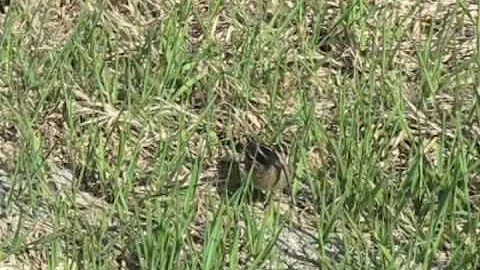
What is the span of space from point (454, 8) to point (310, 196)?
0.95m

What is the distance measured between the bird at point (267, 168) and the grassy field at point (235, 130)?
0.05 metres

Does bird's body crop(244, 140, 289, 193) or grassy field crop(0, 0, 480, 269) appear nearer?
grassy field crop(0, 0, 480, 269)

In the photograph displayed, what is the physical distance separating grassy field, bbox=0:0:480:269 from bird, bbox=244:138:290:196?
55 millimetres

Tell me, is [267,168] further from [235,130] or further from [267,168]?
[235,130]

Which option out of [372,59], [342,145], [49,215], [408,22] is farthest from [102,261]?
[408,22]

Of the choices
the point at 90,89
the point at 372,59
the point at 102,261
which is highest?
the point at 372,59

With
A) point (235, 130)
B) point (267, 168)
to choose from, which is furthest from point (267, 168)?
point (235, 130)

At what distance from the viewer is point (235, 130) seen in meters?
3.30

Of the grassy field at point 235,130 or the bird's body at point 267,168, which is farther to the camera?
the bird's body at point 267,168

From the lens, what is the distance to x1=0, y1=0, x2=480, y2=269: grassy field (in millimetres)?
2805

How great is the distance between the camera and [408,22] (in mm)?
3746

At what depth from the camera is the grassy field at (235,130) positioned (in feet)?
9.20

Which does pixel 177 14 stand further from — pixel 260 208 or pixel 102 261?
pixel 102 261

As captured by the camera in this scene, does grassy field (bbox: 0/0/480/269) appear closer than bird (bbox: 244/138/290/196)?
Yes
